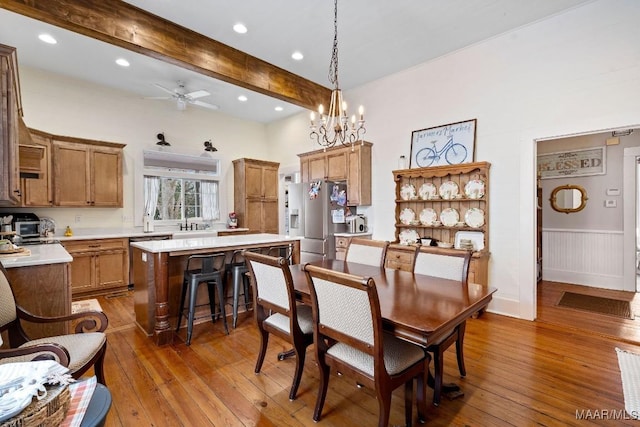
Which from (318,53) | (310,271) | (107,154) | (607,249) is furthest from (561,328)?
(107,154)

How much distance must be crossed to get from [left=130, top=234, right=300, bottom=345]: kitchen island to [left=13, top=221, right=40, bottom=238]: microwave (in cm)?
211

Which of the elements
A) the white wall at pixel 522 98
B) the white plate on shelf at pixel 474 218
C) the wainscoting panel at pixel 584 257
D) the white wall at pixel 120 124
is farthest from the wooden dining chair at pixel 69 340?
the wainscoting panel at pixel 584 257

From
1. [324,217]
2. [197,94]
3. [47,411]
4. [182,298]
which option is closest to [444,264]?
[47,411]

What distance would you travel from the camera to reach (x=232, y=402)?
2.04 m

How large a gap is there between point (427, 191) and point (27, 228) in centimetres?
554

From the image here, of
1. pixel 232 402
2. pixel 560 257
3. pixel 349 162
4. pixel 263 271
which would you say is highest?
pixel 349 162

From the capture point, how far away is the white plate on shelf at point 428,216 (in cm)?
423

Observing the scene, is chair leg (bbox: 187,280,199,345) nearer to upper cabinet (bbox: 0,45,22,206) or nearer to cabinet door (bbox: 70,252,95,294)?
upper cabinet (bbox: 0,45,22,206)

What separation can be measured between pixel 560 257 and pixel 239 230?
5863 mm

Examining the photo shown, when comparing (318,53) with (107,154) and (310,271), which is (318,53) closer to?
(310,271)

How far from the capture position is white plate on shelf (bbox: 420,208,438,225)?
4234 millimetres

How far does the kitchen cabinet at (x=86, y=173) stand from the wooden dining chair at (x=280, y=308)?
3944 millimetres

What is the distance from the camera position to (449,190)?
408 cm

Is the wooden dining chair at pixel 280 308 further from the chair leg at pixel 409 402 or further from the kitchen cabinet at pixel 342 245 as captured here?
the kitchen cabinet at pixel 342 245
